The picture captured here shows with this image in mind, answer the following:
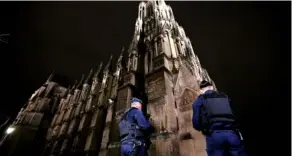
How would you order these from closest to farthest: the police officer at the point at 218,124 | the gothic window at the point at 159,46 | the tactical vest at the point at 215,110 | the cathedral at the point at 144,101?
1. the police officer at the point at 218,124
2. the tactical vest at the point at 215,110
3. the cathedral at the point at 144,101
4. the gothic window at the point at 159,46

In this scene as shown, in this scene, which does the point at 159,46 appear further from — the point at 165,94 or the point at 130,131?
the point at 130,131

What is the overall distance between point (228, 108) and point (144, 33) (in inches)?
425

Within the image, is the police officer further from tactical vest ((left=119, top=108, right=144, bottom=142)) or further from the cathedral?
the cathedral

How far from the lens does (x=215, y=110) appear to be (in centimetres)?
320

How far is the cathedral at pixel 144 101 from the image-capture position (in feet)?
18.5

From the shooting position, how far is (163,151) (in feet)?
16.4

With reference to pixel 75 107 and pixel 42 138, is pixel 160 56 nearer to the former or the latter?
pixel 75 107

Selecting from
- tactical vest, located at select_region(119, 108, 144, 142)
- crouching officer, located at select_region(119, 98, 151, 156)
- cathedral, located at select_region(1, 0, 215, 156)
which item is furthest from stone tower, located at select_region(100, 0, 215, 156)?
tactical vest, located at select_region(119, 108, 144, 142)

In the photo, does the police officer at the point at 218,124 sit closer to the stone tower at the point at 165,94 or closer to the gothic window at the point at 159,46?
the stone tower at the point at 165,94

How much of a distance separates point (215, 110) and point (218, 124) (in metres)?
0.30

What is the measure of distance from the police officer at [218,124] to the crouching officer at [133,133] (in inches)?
55.0

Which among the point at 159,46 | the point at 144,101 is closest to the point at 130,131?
the point at 144,101

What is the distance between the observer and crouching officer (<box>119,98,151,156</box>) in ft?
11.9

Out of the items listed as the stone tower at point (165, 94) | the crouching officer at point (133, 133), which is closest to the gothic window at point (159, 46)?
the stone tower at point (165, 94)
